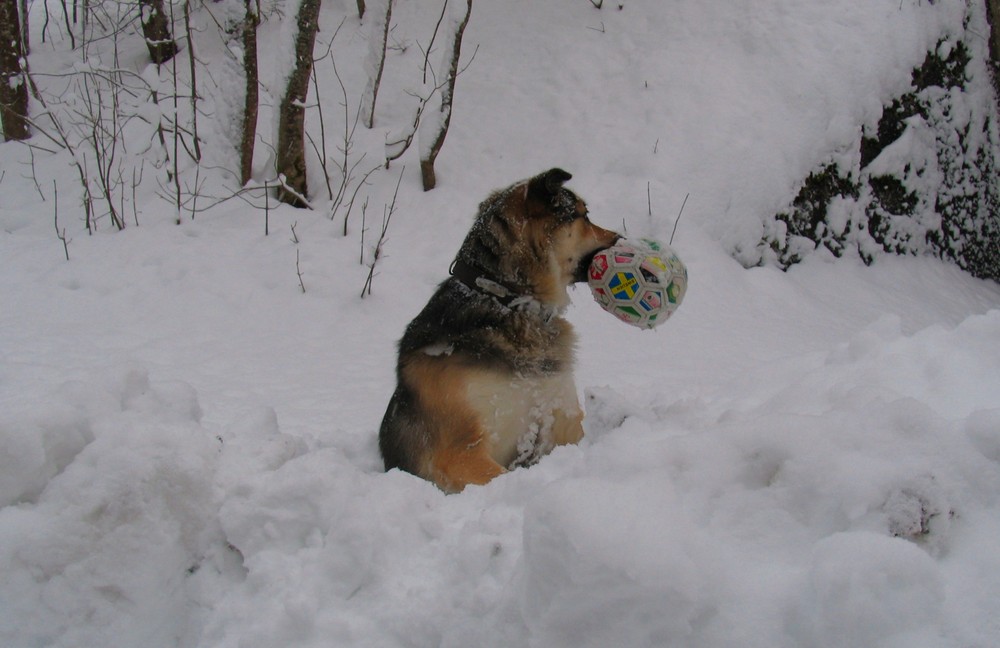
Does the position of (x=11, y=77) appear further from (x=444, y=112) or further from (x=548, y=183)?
(x=548, y=183)

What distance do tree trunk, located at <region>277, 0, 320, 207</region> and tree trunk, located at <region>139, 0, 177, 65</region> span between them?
382 cm

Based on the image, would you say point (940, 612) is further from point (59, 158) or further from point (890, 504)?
point (59, 158)

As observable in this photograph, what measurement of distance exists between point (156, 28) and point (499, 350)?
10709mm

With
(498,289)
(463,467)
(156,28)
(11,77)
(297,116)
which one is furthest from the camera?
(156,28)

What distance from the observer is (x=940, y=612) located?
127cm

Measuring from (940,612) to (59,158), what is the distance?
10534 millimetres

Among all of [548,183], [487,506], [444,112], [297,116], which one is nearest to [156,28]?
[297,116]

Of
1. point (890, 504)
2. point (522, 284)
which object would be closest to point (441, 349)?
point (522, 284)

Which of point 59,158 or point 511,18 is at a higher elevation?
point 511,18

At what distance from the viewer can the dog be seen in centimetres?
288

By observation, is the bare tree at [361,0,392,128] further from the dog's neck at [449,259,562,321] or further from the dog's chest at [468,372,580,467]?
the dog's chest at [468,372,580,467]

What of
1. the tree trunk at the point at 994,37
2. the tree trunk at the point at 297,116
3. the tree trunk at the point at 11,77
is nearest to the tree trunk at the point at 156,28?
the tree trunk at the point at 11,77

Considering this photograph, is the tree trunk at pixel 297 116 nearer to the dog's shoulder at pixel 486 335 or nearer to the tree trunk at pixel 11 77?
the tree trunk at pixel 11 77

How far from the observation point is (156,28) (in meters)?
10.8
